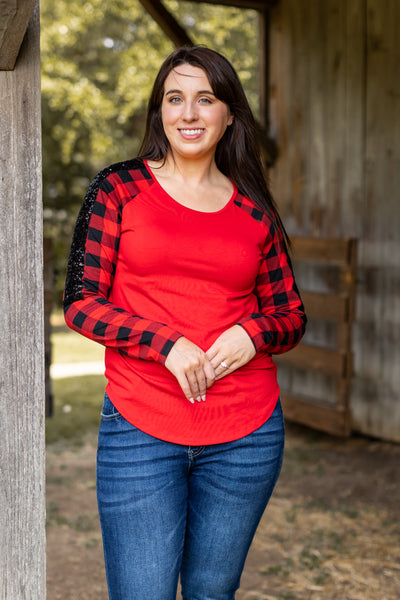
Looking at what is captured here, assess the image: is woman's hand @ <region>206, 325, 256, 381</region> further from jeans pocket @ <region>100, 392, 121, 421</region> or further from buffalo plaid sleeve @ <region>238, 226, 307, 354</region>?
jeans pocket @ <region>100, 392, 121, 421</region>

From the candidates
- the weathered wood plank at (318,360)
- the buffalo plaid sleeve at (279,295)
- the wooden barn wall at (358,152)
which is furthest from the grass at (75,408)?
the buffalo plaid sleeve at (279,295)

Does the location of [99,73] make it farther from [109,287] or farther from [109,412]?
[109,412]

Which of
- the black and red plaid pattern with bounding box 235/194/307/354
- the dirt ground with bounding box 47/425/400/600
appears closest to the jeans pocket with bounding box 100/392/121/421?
the black and red plaid pattern with bounding box 235/194/307/354

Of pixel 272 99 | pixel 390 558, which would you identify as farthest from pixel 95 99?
pixel 390 558

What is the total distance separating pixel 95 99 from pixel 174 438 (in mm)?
12984

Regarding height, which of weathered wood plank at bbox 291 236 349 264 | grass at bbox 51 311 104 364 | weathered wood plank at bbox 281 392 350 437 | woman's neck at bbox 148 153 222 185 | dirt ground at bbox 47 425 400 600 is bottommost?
grass at bbox 51 311 104 364

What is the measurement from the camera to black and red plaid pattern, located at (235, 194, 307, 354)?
188 centimetres

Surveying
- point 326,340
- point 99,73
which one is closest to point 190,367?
point 326,340

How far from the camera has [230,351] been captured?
66.7 inches

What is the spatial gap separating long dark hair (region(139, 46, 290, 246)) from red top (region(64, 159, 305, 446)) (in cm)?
16

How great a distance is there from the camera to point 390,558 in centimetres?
359

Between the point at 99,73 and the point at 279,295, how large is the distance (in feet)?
44.4

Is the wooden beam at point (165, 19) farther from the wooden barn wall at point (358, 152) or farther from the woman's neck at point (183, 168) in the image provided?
the woman's neck at point (183, 168)

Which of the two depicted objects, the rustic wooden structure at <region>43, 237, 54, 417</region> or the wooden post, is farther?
the rustic wooden structure at <region>43, 237, 54, 417</region>
